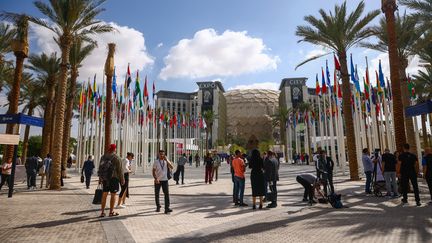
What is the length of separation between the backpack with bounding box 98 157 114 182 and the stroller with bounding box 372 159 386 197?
30.6 feet

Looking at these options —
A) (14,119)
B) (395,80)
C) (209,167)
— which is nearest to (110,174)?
(14,119)

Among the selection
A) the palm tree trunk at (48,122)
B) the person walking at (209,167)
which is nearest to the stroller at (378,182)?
the person walking at (209,167)

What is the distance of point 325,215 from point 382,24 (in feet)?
54.4

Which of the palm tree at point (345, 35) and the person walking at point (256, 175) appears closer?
the person walking at point (256, 175)

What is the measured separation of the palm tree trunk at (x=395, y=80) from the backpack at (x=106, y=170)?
10741mm

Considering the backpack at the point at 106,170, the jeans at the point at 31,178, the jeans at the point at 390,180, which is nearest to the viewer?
the backpack at the point at 106,170

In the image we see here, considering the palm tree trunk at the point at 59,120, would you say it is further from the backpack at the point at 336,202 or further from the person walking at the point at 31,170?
the backpack at the point at 336,202

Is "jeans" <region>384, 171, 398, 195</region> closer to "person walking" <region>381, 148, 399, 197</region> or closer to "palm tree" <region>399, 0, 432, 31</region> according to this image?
"person walking" <region>381, 148, 399, 197</region>

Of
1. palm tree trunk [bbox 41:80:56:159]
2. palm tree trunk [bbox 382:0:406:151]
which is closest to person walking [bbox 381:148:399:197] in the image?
palm tree trunk [bbox 382:0:406:151]

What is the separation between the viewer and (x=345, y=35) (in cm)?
1911

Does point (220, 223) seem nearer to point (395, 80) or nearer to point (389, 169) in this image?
point (389, 169)

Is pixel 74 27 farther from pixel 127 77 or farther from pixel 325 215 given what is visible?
pixel 325 215

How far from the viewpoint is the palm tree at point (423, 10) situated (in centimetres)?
1593

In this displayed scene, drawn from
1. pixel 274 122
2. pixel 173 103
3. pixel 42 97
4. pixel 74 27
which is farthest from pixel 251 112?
pixel 74 27
